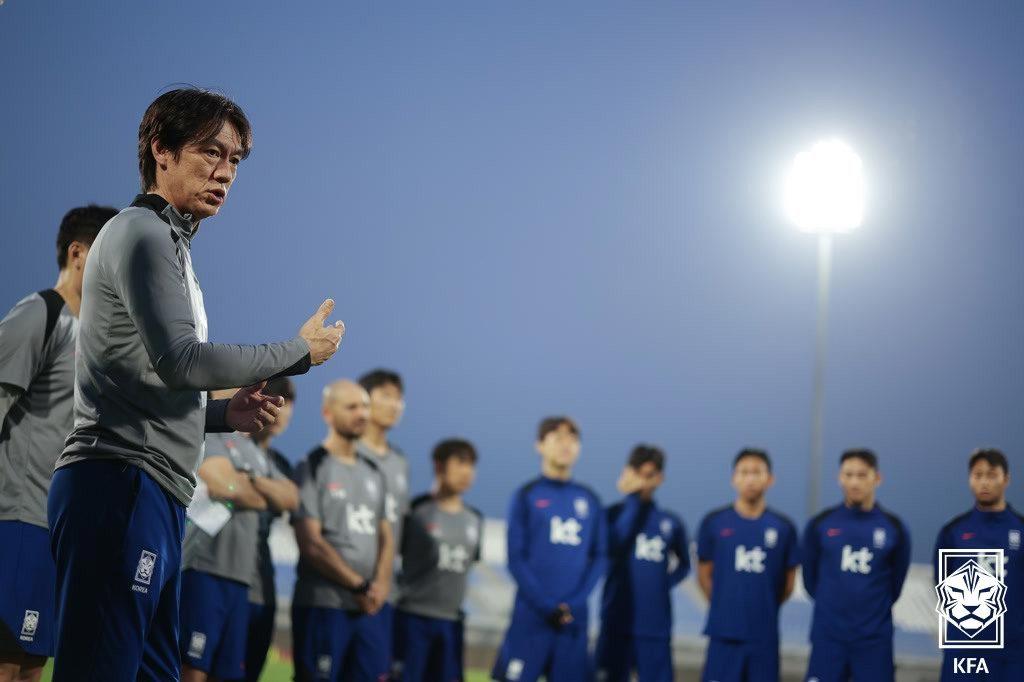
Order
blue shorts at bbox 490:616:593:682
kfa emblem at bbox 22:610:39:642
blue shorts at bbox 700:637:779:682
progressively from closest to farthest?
kfa emblem at bbox 22:610:39:642 → blue shorts at bbox 490:616:593:682 → blue shorts at bbox 700:637:779:682

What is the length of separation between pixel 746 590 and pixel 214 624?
3.28 m

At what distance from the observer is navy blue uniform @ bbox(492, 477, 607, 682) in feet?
21.5

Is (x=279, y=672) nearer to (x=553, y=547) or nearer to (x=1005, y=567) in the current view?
(x=553, y=547)

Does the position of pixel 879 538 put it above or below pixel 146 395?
above

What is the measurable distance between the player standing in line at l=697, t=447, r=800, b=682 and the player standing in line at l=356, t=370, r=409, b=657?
1.98 metres

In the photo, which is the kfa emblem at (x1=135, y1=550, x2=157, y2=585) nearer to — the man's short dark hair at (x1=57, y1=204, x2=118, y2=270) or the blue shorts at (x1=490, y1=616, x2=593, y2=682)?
the man's short dark hair at (x1=57, y1=204, x2=118, y2=270)

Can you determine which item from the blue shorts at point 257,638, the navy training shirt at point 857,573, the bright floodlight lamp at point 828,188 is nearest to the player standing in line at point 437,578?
the blue shorts at point 257,638

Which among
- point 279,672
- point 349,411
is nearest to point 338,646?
point 349,411

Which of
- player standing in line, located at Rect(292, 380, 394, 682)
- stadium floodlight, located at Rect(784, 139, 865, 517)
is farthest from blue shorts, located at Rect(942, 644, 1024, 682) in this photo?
stadium floodlight, located at Rect(784, 139, 865, 517)

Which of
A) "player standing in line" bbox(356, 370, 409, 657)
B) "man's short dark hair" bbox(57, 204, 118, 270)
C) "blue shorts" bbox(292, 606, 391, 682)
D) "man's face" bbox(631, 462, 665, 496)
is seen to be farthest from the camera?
"man's face" bbox(631, 462, 665, 496)

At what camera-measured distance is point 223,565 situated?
16.8 ft

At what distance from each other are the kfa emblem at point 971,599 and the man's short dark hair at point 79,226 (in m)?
4.87

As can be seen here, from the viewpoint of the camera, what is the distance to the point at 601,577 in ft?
22.5

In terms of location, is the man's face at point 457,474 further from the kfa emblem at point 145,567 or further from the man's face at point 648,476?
the kfa emblem at point 145,567
